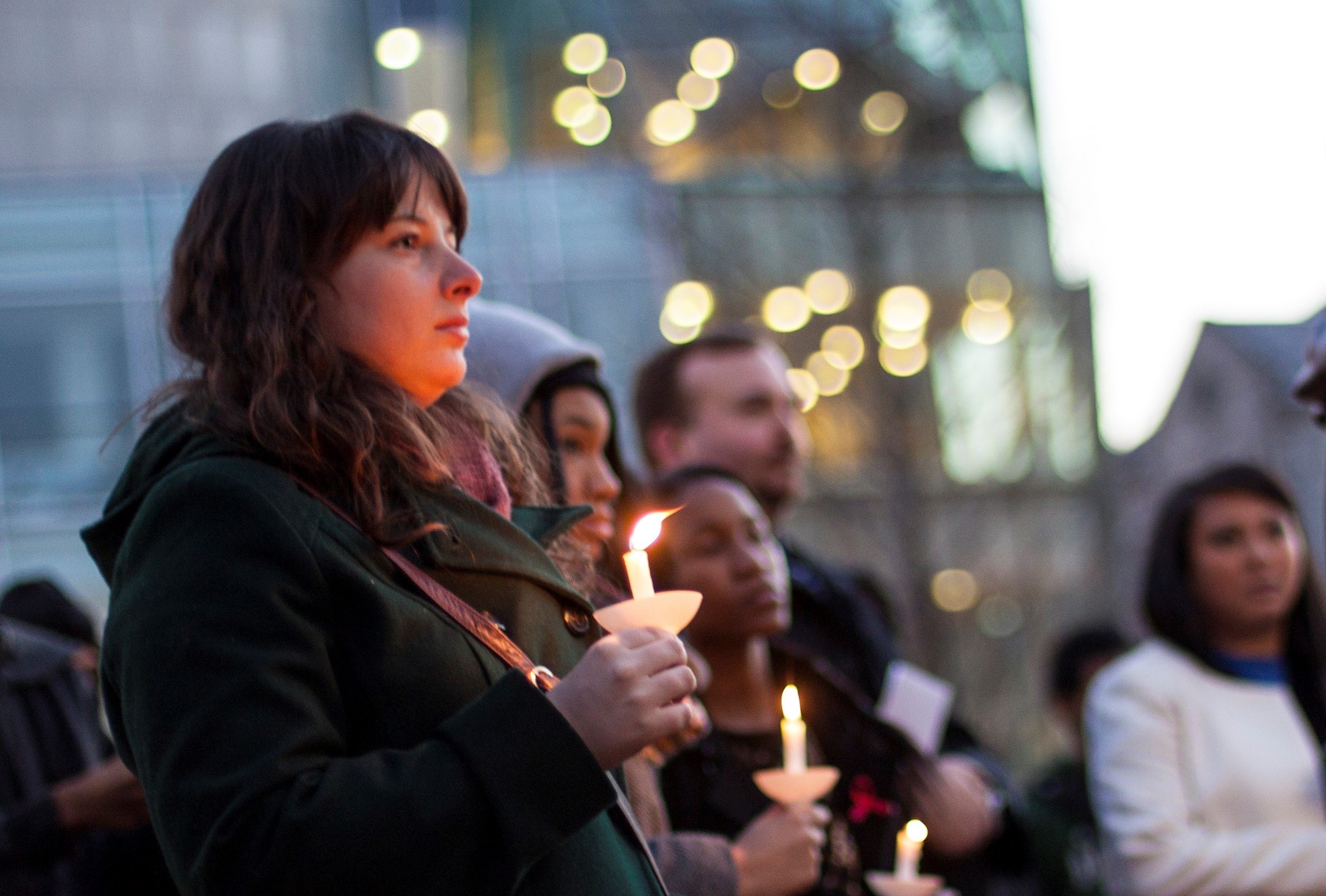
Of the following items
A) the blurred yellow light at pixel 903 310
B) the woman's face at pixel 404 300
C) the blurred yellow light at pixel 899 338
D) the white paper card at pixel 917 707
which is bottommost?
the white paper card at pixel 917 707

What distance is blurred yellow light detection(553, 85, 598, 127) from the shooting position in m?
11.5

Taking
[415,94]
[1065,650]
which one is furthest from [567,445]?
[415,94]

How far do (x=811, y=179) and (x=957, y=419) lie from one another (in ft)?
8.16

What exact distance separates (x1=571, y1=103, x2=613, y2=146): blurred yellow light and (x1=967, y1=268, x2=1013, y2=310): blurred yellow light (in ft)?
13.2

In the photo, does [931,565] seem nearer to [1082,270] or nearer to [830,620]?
[1082,270]

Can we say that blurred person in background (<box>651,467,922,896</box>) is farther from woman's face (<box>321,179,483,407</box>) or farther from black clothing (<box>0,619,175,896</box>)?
woman's face (<box>321,179,483,407</box>)

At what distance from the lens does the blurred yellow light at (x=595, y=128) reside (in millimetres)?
11570

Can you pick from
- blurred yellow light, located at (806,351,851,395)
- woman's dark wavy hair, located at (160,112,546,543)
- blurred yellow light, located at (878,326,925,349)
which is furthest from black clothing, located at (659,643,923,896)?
blurred yellow light, located at (806,351,851,395)

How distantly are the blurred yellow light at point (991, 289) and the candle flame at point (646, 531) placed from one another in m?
12.4

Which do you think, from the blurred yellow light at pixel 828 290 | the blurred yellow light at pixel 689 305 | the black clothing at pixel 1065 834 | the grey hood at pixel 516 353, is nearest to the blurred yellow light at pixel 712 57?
the blurred yellow light at pixel 828 290

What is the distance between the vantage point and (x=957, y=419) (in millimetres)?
11469

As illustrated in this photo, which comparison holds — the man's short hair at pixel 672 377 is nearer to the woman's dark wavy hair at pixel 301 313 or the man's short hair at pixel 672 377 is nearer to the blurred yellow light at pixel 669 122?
the woman's dark wavy hair at pixel 301 313

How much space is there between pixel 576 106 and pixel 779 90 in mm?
1790

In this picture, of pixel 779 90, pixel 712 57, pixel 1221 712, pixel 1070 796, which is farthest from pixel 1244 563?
pixel 779 90
